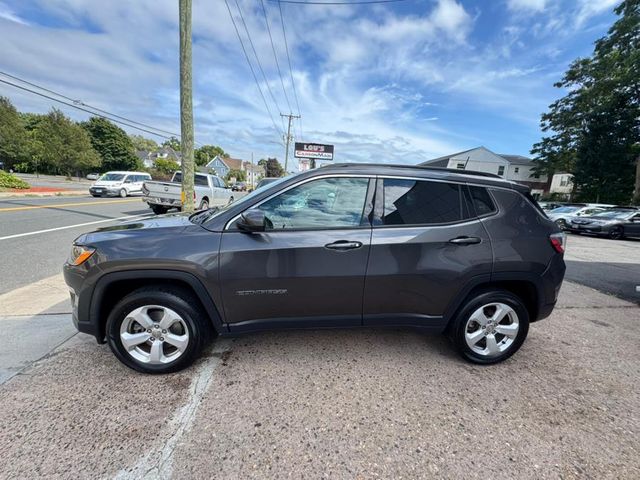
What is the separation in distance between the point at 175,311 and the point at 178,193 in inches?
380

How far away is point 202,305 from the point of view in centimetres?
251

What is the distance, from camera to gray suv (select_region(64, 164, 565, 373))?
2.38 meters

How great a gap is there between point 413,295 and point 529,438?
1.17m

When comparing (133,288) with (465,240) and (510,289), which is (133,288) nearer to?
(465,240)

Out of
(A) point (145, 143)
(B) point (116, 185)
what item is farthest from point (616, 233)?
(A) point (145, 143)

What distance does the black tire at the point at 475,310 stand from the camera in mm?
2689

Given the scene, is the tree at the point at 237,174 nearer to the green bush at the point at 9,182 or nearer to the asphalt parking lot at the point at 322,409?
the green bush at the point at 9,182

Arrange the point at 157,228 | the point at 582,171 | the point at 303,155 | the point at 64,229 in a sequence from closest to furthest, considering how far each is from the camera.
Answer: the point at 157,228
the point at 64,229
the point at 582,171
the point at 303,155

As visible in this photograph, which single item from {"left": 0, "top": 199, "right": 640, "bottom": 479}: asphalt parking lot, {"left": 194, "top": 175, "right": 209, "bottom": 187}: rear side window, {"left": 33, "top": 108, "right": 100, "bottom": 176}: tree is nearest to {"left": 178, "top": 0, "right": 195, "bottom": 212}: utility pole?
{"left": 0, "top": 199, "right": 640, "bottom": 479}: asphalt parking lot

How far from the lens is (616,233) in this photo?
529 inches

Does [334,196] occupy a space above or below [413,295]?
above

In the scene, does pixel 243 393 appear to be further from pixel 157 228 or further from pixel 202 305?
pixel 157 228

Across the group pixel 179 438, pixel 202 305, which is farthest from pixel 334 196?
pixel 179 438

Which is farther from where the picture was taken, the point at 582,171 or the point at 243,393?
the point at 582,171
